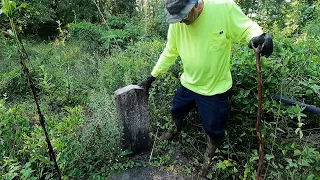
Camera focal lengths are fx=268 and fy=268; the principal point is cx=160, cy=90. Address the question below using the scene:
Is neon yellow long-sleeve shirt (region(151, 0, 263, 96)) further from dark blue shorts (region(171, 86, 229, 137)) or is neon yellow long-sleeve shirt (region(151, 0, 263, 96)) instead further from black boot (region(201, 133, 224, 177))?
black boot (region(201, 133, 224, 177))

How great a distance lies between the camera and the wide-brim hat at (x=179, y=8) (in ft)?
6.39

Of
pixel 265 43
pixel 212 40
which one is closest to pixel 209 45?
pixel 212 40

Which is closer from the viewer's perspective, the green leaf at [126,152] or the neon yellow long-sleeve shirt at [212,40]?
the neon yellow long-sleeve shirt at [212,40]

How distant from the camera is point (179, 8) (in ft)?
6.47

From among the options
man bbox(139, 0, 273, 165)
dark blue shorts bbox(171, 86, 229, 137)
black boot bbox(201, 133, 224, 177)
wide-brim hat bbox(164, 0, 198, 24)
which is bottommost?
black boot bbox(201, 133, 224, 177)

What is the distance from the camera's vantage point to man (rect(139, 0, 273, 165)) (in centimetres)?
202

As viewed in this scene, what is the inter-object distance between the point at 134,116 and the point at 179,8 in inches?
49.1

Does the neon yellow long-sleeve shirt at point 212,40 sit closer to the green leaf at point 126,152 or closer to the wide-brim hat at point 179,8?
the wide-brim hat at point 179,8

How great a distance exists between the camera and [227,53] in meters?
2.19

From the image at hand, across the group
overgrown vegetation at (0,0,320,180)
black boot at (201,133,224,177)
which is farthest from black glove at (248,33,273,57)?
black boot at (201,133,224,177)

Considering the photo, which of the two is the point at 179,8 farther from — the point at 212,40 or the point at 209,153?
the point at 209,153

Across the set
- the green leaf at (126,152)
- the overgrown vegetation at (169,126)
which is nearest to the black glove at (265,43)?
the overgrown vegetation at (169,126)

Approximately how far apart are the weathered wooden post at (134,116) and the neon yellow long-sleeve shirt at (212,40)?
59 centimetres

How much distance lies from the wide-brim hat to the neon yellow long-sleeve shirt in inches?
7.0
